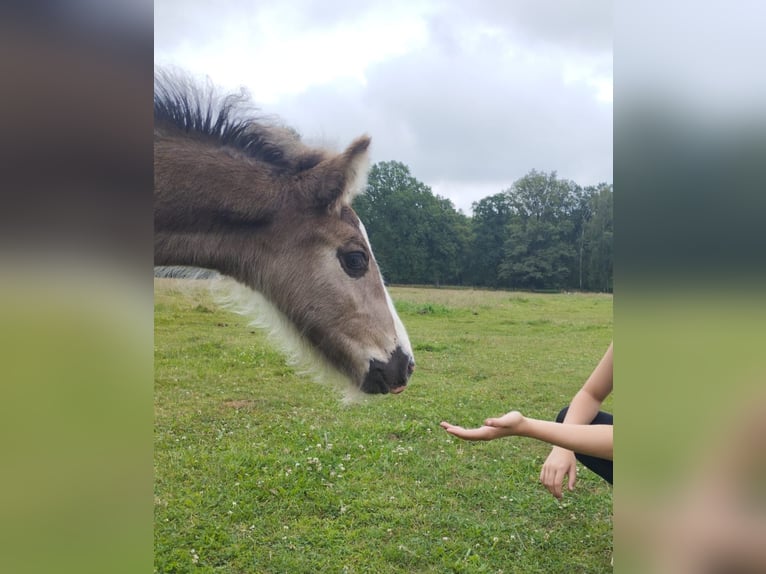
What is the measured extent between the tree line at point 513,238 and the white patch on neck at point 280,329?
0.42m

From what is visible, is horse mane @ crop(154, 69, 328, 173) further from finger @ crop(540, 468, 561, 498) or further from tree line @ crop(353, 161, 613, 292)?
finger @ crop(540, 468, 561, 498)

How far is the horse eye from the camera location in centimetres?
163

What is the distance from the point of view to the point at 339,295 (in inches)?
64.3

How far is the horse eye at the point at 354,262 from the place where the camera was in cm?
163

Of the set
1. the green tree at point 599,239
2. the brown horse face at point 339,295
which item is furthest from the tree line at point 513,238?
the brown horse face at point 339,295

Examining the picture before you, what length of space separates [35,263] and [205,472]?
1.45 metres

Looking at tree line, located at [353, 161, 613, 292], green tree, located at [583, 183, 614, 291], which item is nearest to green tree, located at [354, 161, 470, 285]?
tree line, located at [353, 161, 613, 292]

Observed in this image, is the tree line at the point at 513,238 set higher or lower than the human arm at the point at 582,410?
higher

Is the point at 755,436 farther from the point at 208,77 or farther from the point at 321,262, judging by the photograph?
the point at 208,77

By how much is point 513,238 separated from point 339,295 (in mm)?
830

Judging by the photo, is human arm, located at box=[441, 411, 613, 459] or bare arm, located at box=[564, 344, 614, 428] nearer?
human arm, located at box=[441, 411, 613, 459]

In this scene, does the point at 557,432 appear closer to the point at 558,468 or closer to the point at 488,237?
the point at 558,468

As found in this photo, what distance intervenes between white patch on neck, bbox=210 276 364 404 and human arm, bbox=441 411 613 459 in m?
0.70

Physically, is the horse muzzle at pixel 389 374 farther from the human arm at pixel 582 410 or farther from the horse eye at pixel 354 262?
the human arm at pixel 582 410
